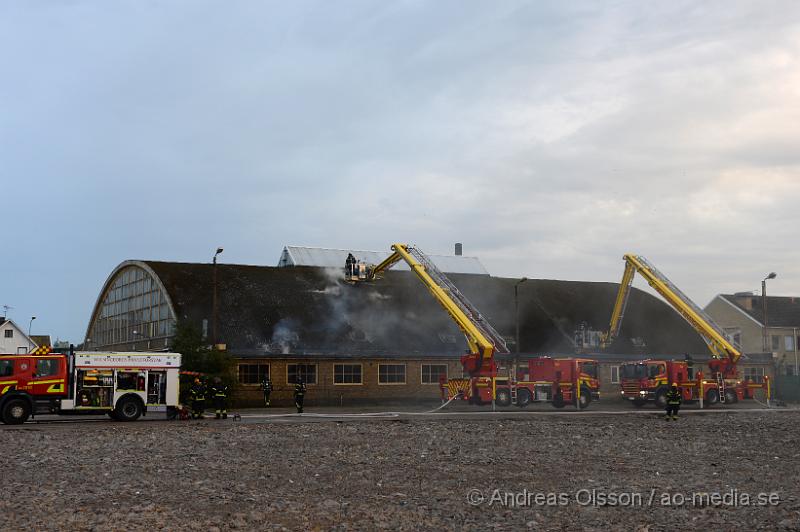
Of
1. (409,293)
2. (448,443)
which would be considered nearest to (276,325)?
(409,293)

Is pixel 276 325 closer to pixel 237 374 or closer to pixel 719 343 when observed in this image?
pixel 237 374

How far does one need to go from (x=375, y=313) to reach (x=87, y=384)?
84.2 feet

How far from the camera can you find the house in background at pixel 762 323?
246 feet

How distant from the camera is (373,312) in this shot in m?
53.9

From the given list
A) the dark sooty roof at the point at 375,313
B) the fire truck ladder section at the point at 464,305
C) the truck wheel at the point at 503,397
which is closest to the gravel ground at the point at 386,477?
the truck wheel at the point at 503,397

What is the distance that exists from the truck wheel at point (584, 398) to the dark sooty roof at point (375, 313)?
414 inches

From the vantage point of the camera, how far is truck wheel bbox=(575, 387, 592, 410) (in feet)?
143

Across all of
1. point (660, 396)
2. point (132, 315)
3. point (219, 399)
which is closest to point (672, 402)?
point (660, 396)

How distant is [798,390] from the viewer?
191ft

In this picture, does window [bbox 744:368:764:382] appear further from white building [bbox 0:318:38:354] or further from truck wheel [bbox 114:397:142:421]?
white building [bbox 0:318:38:354]

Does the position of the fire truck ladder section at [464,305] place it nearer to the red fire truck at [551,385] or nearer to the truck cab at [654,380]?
the red fire truck at [551,385]

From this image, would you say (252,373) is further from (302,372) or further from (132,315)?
(132,315)

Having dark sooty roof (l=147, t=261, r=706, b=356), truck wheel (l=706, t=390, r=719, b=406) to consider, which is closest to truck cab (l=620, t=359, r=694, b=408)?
truck wheel (l=706, t=390, r=719, b=406)

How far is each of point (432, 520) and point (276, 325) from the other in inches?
1486
